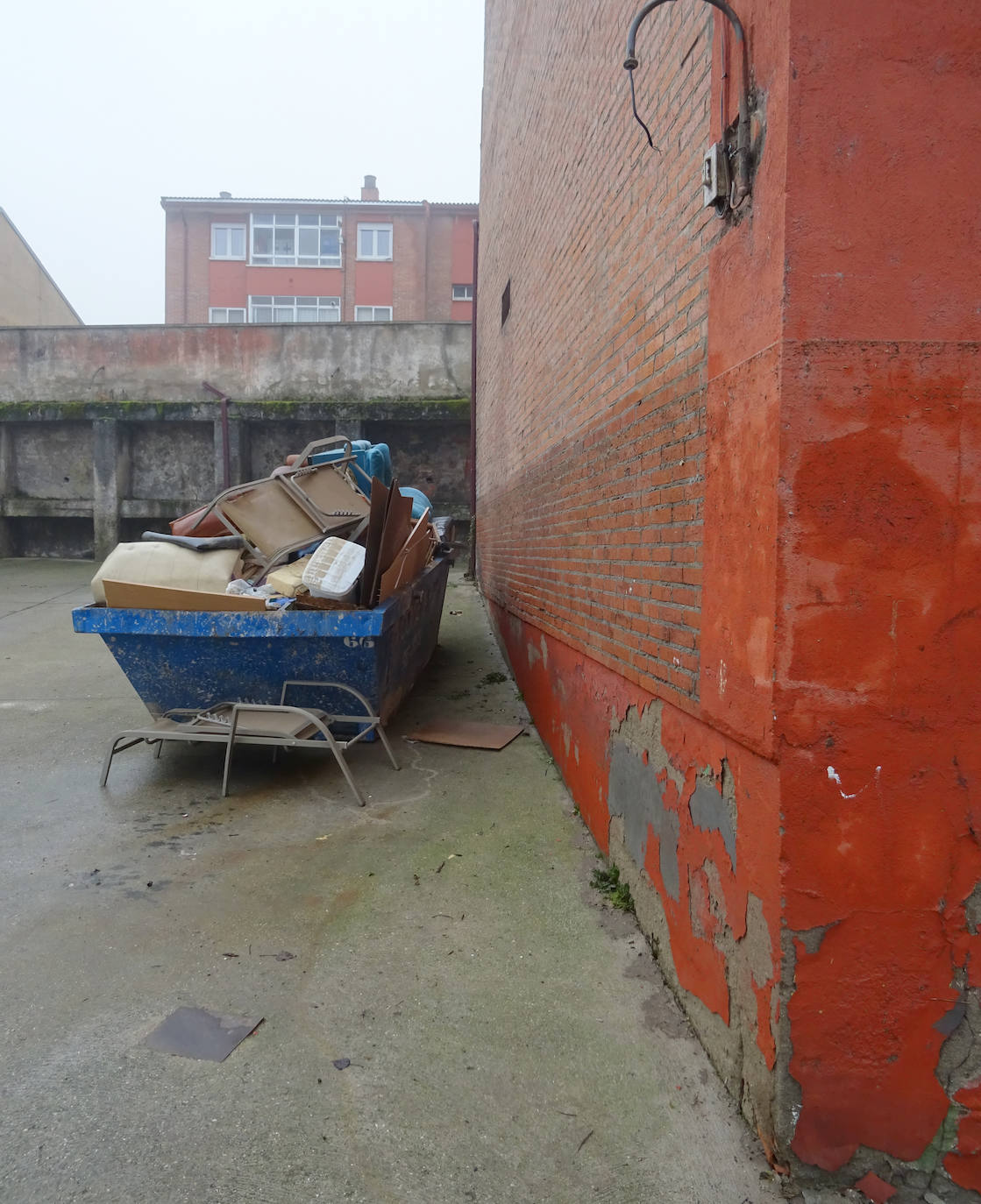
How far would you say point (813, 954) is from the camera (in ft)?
5.71

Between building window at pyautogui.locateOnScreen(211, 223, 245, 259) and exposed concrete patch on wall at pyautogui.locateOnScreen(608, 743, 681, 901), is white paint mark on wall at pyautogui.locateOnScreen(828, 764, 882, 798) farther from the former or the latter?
building window at pyautogui.locateOnScreen(211, 223, 245, 259)

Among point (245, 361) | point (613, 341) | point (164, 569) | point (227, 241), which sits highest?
point (227, 241)

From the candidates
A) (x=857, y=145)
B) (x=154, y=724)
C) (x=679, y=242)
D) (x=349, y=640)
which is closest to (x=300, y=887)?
(x=349, y=640)

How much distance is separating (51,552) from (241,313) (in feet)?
53.5

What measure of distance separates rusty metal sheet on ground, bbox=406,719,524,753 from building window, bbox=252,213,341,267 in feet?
88.1

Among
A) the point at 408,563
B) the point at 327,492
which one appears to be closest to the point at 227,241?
the point at 327,492

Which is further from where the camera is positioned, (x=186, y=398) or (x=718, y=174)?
(x=186, y=398)

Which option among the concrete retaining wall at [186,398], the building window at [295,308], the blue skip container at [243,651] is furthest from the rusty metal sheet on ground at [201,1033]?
the building window at [295,308]

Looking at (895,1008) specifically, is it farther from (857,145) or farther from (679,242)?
(679,242)

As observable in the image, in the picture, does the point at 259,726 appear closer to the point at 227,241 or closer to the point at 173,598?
the point at 173,598

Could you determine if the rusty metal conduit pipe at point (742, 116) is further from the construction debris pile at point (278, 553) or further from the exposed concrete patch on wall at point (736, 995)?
the construction debris pile at point (278, 553)

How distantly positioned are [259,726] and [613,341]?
271 centimetres

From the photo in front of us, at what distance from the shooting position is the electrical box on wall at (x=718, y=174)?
199 cm

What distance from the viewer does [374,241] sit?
27.9m
